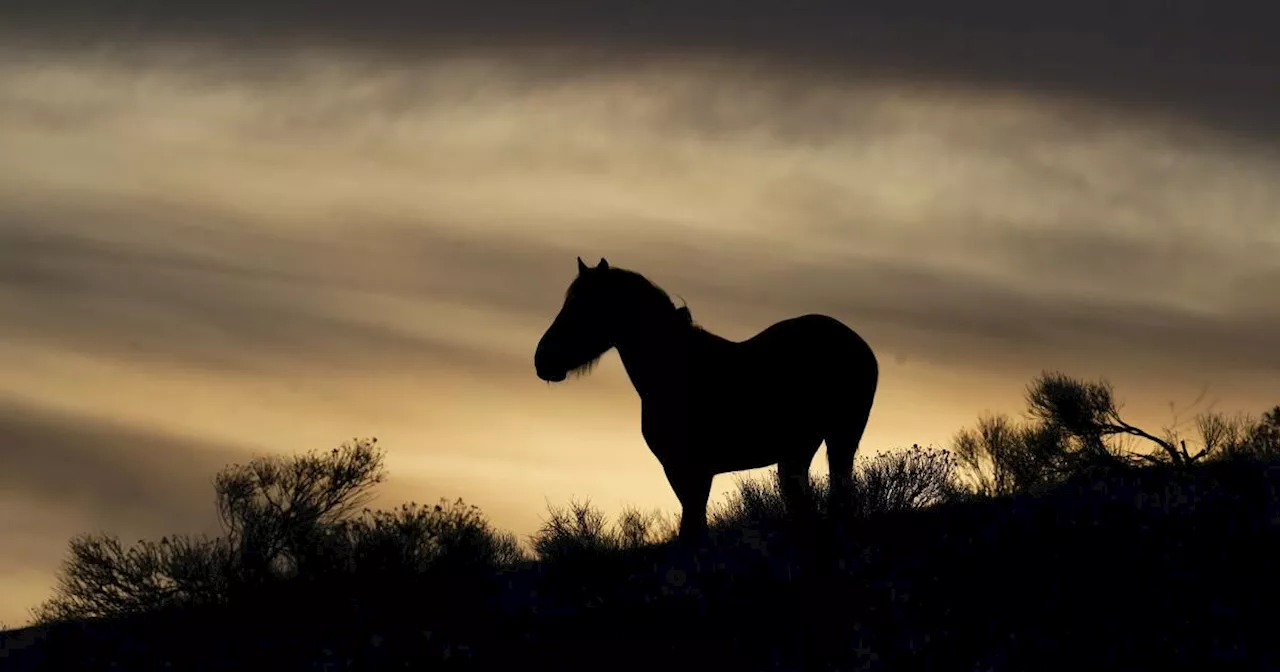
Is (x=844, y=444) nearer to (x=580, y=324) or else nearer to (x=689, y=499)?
(x=689, y=499)

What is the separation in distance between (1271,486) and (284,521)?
11.8 m

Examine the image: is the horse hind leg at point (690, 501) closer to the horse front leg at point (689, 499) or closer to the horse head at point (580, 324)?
the horse front leg at point (689, 499)

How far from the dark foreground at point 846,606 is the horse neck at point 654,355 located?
1.80m

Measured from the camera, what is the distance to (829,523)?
15172 millimetres

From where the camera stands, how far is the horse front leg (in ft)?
49.7

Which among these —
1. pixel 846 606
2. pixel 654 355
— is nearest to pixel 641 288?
pixel 654 355

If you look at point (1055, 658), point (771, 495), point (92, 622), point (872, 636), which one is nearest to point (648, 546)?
point (771, 495)

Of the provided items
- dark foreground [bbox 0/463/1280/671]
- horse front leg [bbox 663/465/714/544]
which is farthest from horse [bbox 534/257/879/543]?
dark foreground [bbox 0/463/1280/671]

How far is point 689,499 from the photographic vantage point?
15.2m

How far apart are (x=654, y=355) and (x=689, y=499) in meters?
1.59

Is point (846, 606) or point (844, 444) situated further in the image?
point (844, 444)

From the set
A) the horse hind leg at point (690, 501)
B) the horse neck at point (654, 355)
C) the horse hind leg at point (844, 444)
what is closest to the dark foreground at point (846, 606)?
the horse hind leg at point (690, 501)

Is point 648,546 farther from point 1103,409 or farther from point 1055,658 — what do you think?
point 1103,409

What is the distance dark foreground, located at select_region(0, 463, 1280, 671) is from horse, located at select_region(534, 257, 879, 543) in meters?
0.78
